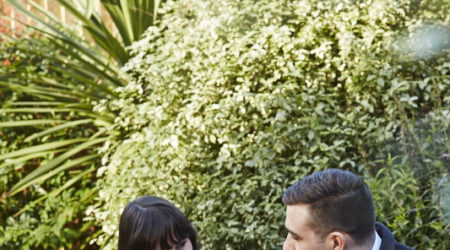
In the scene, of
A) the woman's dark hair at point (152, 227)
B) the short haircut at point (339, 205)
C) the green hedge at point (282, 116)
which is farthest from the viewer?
the green hedge at point (282, 116)

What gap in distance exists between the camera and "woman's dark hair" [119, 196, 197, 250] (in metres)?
2.68

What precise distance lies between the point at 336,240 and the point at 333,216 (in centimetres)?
8

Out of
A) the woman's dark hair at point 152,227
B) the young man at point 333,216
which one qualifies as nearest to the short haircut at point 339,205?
the young man at point 333,216

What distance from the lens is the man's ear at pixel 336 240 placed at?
2.53 meters

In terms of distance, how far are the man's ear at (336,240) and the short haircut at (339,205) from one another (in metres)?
0.01

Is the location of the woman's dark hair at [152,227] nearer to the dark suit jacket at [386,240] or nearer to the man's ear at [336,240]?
the man's ear at [336,240]

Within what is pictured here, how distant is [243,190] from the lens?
452cm

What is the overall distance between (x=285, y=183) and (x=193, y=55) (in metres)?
1.29

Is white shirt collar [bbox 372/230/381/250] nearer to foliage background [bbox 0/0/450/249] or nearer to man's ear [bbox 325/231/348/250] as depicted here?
man's ear [bbox 325/231/348/250]

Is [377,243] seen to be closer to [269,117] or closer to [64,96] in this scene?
[269,117]

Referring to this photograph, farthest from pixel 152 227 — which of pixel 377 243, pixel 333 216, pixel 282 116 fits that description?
pixel 282 116

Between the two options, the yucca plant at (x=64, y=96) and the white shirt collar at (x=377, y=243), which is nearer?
the white shirt collar at (x=377, y=243)

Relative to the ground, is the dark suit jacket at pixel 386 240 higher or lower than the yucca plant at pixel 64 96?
higher

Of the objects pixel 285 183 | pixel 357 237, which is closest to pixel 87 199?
pixel 285 183
